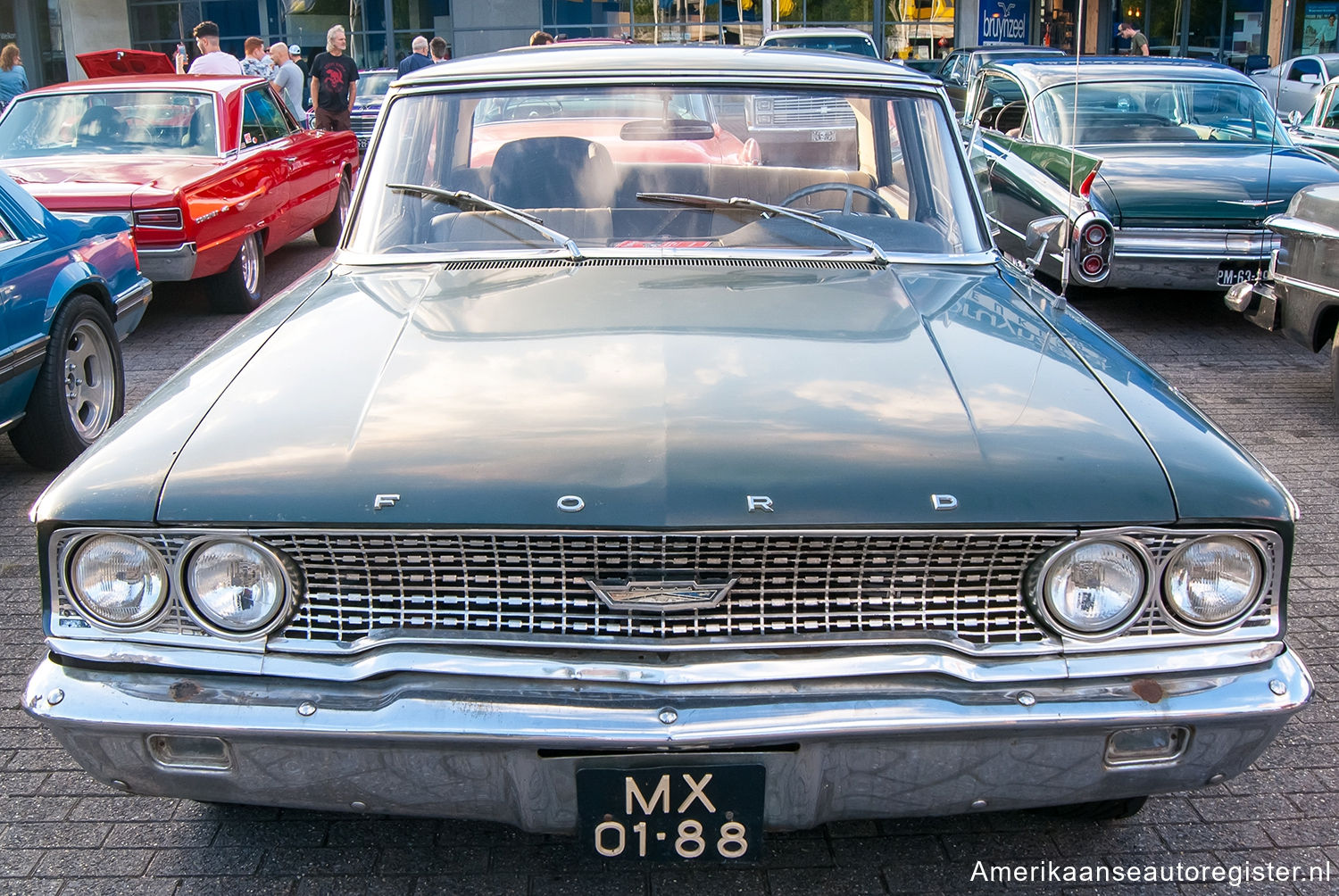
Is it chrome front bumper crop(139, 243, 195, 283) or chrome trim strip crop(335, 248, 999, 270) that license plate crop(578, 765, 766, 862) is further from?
chrome front bumper crop(139, 243, 195, 283)

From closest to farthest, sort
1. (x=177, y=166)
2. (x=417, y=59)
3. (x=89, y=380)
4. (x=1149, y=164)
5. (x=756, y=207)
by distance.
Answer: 1. (x=756, y=207)
2. (x=89, y=380)
3. (x=177, y=166)
4. (x=1149, y=164)
5. (x=417, y=59)

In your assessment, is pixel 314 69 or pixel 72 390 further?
pixel 314 69

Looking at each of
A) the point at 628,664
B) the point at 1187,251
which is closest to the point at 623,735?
the point at 628,664

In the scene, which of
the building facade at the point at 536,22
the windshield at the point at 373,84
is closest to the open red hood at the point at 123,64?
the windshield at the point at 373,84

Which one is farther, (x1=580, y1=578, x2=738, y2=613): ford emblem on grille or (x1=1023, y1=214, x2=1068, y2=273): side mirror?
(x1=1023, y1=214, x2=1068, y2=273): side mirror

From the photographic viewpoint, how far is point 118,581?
2186 mm

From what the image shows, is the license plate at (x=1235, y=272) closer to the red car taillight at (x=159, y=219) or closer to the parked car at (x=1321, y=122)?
the parked car at (x=1321, y=122)

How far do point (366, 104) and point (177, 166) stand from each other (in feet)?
27.8

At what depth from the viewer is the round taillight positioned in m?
7.24

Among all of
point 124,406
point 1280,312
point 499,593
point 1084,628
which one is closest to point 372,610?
point 499,593

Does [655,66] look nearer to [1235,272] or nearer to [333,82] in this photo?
[1235,272]

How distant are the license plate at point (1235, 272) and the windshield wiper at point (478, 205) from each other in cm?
544

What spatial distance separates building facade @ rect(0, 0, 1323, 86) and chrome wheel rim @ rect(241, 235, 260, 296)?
60.7ft

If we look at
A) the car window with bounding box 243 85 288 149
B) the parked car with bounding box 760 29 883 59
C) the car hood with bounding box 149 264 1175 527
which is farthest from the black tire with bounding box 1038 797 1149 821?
the parked car with bounding box 760 29 883 59
